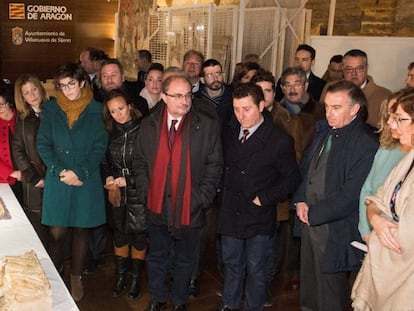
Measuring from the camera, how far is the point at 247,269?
310 cm

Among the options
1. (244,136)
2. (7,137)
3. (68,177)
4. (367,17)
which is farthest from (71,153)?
(367,17)

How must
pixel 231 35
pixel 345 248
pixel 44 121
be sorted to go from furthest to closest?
pixel 231 35, pixel 44 121, pixel 345 248

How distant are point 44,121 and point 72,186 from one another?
44 cm

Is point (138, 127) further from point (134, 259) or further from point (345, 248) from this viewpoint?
point (345, 248)

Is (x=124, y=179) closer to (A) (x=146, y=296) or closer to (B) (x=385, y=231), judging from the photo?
(A) (x=146, y=296)

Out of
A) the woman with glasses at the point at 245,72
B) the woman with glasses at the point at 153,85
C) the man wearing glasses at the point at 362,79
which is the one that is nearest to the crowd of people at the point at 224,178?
the man wearing glasses at the point at 362,79

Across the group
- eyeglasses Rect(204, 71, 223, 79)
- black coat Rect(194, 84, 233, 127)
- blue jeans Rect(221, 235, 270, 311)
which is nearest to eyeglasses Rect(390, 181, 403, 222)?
blue jeans Rect(221, 235, 270, 311)

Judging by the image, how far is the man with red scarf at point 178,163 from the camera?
2.95 m

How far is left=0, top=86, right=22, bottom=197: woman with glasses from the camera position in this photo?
3381 millimetres

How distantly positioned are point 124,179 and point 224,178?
0.67 m

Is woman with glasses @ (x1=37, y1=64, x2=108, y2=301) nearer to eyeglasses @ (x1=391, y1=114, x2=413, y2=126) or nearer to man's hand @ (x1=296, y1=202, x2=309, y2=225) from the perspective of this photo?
man's hand @ (x1=296, y1=202, x2=309, y2=225)

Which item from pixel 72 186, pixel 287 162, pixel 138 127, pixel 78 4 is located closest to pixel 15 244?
pixel 72 186

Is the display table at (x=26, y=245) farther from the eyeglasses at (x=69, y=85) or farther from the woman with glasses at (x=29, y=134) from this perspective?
the eyeglasses at (x=69, y=85)

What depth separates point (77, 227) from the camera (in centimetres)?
332
